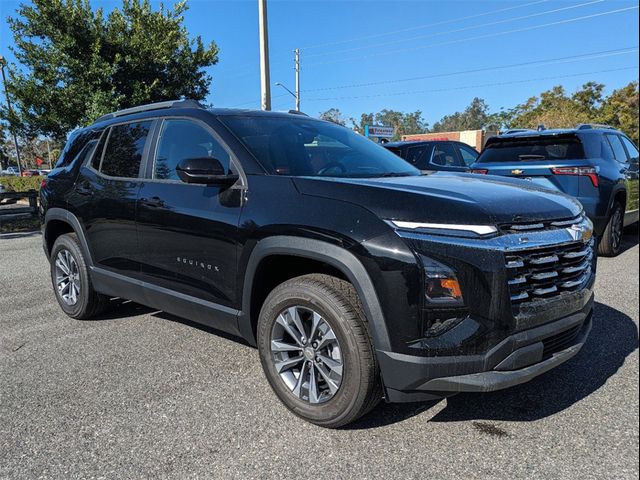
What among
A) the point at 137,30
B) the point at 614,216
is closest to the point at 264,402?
the point at 614,216

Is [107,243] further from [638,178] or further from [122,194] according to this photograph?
[638,178]

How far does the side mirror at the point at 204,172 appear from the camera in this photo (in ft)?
9.87

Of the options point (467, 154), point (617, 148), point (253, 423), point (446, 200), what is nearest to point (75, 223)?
point (253, 423)

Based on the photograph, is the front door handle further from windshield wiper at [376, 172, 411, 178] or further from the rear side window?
the rear side window

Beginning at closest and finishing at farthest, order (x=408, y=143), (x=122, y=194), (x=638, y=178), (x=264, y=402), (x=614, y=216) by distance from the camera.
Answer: (x=264, y=402) < (x=122, y=194) < (x=614, y=216) < (x=638, y=178) < (x=408, y=143)

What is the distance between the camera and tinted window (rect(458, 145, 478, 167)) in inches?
402

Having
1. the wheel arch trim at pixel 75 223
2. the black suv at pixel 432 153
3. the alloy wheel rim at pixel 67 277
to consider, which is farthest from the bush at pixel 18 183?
the wheel arch trim at pixel 75 223

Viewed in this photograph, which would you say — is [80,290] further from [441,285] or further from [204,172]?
[441,285]

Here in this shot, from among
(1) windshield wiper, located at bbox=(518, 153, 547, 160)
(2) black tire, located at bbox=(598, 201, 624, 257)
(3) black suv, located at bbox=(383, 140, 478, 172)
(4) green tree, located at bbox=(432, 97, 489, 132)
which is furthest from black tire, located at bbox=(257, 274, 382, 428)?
(4) green tree, located at bbox=(432, 97, 489, 132)

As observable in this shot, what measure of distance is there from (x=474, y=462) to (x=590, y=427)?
0.75 m

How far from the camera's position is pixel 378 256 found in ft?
7.73

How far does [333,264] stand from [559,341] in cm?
127

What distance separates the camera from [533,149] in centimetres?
688

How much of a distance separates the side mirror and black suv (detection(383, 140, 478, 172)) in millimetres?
6680
